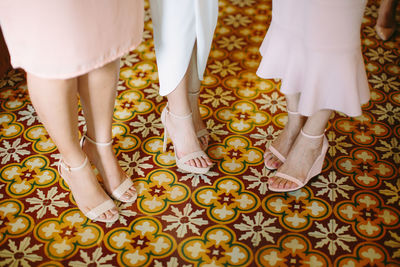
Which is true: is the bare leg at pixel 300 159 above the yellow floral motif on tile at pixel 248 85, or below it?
above

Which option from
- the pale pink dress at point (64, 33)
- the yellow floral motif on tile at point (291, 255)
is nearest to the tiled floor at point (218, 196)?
the yellow floral motif on tile at point (291, 255)

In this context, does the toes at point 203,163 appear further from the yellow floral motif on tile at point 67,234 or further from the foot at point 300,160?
the yellow floral motif on tile at point 67,234

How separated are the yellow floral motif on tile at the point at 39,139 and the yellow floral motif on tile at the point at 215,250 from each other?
2.12 ft

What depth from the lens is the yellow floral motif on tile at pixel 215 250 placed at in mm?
1158

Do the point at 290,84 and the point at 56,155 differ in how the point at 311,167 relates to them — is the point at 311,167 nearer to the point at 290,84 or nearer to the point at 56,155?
the point at 290,84

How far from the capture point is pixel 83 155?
Result: 1.19 meters

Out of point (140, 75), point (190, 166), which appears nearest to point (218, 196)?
point (190, 166)

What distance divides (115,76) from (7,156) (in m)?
0.62

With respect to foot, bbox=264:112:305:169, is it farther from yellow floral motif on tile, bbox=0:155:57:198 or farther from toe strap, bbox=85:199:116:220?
yellow floral motif on tile, bbox=0:155:57:198

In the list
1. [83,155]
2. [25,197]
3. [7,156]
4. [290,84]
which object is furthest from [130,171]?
[290,84]

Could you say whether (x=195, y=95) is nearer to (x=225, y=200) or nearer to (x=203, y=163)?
(x=203, y=163)

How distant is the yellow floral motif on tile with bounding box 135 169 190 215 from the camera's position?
130cm

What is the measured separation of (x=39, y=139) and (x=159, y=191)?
53cm

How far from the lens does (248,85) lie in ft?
5.83
